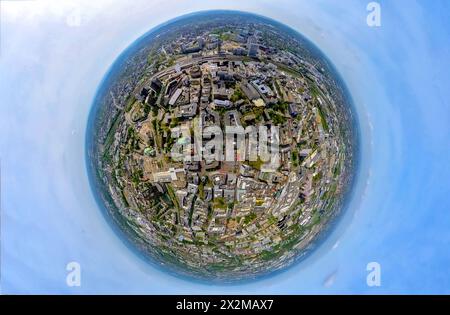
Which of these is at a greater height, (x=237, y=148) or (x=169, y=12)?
(x=169, y=12)

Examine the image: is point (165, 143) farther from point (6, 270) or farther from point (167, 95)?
point (6, 270)

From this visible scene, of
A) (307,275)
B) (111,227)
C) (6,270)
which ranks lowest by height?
(307,275)

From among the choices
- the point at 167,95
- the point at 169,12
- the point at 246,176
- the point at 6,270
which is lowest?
the point at 6,270

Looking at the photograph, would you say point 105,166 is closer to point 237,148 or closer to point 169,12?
point 237,148

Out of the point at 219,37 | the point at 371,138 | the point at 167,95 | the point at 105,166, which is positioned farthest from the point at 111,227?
the point at 371,138

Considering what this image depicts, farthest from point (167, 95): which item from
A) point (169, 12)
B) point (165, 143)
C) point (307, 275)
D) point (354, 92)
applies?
point (307, 275)

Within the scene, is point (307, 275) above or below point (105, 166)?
below
